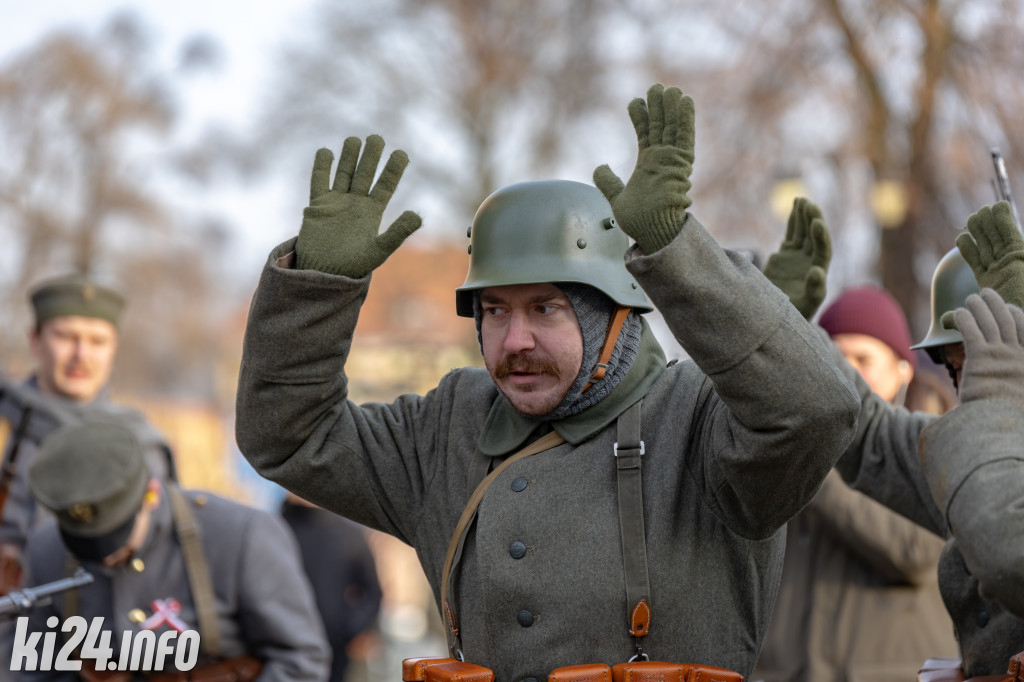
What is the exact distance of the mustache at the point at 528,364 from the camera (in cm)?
348

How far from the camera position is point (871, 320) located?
218 inches

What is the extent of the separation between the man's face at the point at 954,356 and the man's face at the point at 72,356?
4372 mm

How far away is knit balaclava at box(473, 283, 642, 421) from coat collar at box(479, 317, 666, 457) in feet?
0.07

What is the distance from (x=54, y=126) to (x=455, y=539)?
867 inches

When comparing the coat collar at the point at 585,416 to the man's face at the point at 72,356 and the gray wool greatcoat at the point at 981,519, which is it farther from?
the man's face at the point at 72,356

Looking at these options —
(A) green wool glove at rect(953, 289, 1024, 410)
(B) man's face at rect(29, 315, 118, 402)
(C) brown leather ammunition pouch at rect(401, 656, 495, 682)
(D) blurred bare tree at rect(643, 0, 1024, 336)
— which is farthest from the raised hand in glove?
(D) blurred bare tree at rect(643, 0, 1024, 336)

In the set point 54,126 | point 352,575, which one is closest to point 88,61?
point 54,126

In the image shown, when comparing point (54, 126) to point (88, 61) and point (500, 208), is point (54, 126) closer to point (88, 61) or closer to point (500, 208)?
point (88, 61)

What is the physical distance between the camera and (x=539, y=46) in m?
19.9

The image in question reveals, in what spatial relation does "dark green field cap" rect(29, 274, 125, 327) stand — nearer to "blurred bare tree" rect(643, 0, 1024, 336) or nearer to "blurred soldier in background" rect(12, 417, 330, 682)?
"blurred soldier in background" rect(12, 417, 330, 682)

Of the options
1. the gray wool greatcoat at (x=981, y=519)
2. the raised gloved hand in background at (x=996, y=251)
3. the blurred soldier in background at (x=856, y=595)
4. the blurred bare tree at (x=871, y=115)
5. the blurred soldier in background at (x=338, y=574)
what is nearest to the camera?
the gray wool greatcoat at (x=981, y=519)

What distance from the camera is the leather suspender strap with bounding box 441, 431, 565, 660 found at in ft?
11.4

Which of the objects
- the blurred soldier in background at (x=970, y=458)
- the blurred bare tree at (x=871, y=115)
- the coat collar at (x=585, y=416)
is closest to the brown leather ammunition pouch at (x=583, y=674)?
the coat collar at (x=585, y=416)

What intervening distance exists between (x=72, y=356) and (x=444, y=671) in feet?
13.3
